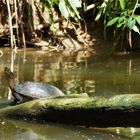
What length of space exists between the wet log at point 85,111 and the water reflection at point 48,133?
0.16 ft

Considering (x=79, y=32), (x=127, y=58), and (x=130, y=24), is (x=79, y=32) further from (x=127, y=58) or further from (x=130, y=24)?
(x=130, y=24)

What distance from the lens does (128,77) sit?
4.85 metres

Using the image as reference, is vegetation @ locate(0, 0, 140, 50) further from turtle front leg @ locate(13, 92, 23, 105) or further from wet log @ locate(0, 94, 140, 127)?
wet log @ locate(0, 94, 140, 127)

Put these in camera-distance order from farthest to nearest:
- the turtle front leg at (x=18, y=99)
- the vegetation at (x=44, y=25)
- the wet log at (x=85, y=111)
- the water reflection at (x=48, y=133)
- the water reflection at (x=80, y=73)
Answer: the vegetation at (x=44, y=25) < the water reflection at (x=80, y=73) < the turtle front leg at (x=18, y=99) < the water reflection at (x=48, y=133) < the wet log at (x=85, y=111)

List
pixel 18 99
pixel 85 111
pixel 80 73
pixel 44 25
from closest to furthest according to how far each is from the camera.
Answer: pixel 85 111
pixel 18 99
pixel 80 73
pixel 44 25

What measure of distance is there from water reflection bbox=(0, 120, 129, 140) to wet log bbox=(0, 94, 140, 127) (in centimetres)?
5

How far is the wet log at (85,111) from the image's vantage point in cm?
261

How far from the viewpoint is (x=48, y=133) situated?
284 centimetres

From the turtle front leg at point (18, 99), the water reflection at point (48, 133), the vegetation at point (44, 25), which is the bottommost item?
the water reflection at point (48, 133)

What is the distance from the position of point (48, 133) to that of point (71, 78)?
6.71 feet

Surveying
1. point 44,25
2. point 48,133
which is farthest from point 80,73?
point 44,25

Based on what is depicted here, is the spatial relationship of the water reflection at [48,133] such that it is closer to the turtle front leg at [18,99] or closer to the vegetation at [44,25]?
the turtle front leg at [18,99]

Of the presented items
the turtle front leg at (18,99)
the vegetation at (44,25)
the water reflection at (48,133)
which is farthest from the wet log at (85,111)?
the vegetation at (44,25)

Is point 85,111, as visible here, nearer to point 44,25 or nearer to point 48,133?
point 48,133
